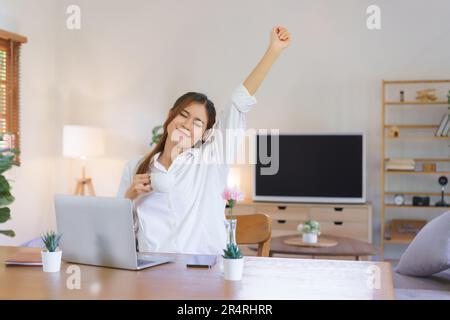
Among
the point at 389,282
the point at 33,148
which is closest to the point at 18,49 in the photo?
the point at 33,148

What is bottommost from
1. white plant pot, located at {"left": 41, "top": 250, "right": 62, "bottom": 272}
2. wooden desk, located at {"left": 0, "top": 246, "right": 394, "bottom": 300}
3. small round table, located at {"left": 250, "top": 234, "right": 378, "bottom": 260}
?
small round table, located at {"left": 250, "top": 234, "right": 378, "bottom": 260}

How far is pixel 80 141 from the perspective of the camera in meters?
5.21

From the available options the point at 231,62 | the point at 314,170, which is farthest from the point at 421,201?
the point at 231,62

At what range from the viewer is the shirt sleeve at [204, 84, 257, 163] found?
6.47ft

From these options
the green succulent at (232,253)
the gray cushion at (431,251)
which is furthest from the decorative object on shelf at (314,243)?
the green succulent at (232,253)

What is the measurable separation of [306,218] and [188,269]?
11.8 feet

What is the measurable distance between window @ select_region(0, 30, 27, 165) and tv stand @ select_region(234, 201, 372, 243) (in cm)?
215

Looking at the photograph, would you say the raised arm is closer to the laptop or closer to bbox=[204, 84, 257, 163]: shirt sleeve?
bbox=[204, 84, 257, 163]: shirt sleeve

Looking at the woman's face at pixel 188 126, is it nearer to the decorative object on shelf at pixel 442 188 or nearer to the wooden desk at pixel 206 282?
the wooden desk at pixel 206 282

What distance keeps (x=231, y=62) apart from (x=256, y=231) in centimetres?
375

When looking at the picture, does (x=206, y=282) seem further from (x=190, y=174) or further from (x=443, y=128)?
(x=443, y=128)

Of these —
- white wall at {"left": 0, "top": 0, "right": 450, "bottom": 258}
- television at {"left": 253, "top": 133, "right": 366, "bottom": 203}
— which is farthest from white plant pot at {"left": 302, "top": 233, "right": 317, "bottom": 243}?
white wall at {"left": 0, "top": 0, "right": 450, "bottom": 258}

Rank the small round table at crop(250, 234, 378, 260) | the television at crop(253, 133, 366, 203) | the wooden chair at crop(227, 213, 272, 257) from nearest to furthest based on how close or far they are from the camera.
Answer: the wooden chair at crop(227, 213, 272, 257) < the small round table at crop(250, 234, 378, 260) < the television at crop(253, 133, 366, 203)

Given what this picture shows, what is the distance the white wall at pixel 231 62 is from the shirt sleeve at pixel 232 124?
3.48 m
